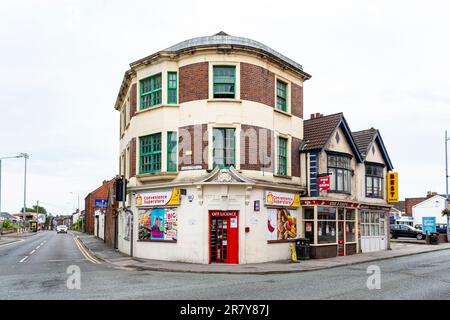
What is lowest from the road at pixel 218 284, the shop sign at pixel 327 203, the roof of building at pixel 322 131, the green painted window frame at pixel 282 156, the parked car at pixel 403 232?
the parked car at pixel 403 232

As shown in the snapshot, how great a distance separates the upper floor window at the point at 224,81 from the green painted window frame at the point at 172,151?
2965 mm

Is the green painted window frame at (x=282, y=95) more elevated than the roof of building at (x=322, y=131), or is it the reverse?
the green painted window frame at (x=282, y=95)

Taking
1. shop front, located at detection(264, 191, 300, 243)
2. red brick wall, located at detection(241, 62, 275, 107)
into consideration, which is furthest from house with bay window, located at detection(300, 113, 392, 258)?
red brick wall, located at detection(241, 62, 275, 107)

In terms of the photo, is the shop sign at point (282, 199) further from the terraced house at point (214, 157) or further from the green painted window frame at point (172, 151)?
the green painted window frame at point (172, 151)

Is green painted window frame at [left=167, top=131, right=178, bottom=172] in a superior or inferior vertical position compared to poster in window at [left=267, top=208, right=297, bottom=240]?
superior

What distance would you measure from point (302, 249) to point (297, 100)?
8.55 meters

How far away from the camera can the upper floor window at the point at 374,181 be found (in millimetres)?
29922

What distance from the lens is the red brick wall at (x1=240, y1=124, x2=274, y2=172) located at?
850 inches

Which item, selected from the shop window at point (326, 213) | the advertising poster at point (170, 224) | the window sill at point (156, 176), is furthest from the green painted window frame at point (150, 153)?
the shop window at point (326, 213)

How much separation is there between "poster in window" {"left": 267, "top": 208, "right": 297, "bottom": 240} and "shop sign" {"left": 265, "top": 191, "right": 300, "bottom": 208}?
33 centimetres

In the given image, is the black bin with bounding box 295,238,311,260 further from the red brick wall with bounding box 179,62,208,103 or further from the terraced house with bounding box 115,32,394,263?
the red brick wall with bounding box 179,62,208,103

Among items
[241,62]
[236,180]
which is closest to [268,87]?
[241,62]

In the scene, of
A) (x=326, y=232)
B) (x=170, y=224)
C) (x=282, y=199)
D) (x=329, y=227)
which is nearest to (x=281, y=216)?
(x=282, y=199)
